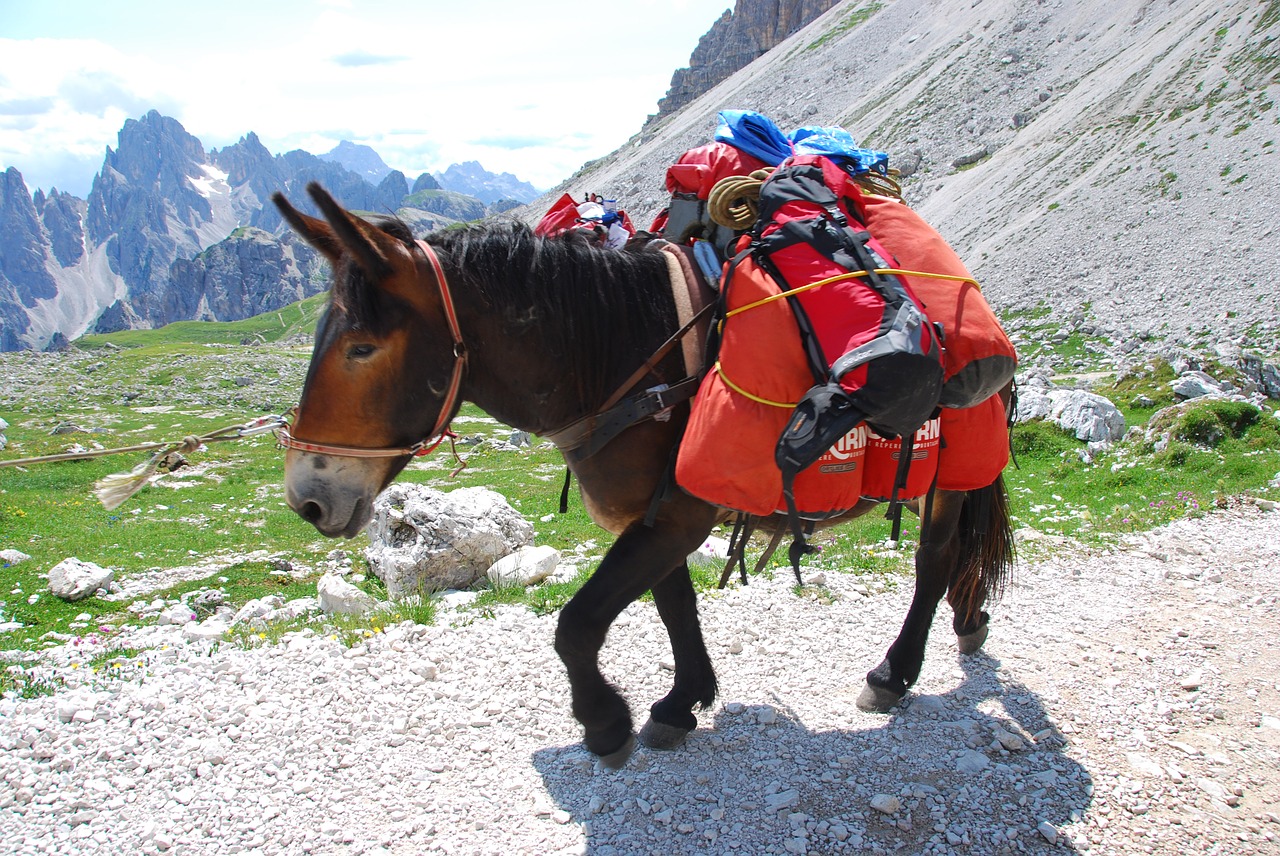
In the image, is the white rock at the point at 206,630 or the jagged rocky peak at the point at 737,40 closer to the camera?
the white rock at the point at 206,630

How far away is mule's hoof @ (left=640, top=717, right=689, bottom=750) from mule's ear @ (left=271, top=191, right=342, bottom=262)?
2.67 meters

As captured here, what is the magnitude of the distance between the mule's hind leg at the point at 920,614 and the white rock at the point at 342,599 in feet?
11.8

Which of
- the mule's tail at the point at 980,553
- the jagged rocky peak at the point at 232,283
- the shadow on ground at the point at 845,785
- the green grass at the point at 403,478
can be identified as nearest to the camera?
the shadow on ground at the point at 845,785

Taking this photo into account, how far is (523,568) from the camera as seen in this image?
6.30 meters

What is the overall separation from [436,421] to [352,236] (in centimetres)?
76

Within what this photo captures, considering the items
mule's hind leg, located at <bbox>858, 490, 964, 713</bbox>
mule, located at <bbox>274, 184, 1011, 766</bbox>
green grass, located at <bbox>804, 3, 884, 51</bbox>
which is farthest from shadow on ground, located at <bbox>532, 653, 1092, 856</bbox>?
green grass, located at <bbox>804, 3, 884, 51</bbox>

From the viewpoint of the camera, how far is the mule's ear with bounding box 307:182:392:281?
8.13 ft

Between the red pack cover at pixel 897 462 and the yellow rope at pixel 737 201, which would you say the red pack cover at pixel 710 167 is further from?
the red pack cover at pixel 897 462

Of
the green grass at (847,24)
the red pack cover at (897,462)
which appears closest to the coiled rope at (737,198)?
the red pack cover at (897,462)

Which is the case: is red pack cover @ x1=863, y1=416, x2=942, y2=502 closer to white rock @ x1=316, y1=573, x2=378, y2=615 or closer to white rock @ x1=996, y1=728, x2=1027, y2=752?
white rock @ x1=996, y1=728, x2=1027, y2=752

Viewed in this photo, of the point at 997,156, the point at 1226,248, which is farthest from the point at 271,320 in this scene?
the point at 1226,248

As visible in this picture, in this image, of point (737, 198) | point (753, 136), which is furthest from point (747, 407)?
point (753, 136)

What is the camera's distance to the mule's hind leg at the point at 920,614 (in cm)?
407

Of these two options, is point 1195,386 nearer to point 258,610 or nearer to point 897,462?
point 897,462
